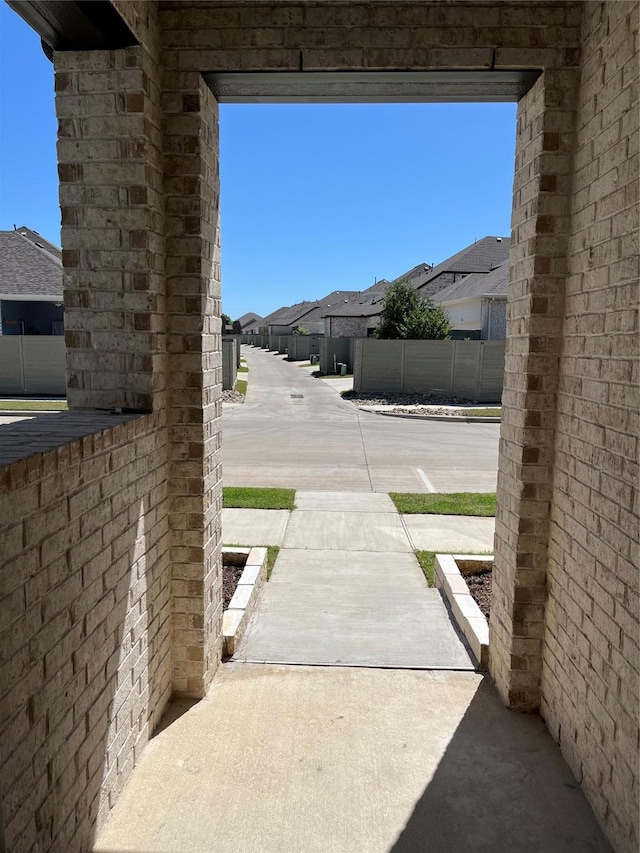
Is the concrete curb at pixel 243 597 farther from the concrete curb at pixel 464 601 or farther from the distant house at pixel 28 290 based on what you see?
the distant house at pixel 28 290

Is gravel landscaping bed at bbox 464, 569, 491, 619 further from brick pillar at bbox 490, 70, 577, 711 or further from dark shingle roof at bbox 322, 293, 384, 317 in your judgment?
dark shingle roof at bbox 322, 293, 384, 317

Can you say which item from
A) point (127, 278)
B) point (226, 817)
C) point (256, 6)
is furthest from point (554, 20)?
point (226, 817)

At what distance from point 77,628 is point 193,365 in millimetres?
1851

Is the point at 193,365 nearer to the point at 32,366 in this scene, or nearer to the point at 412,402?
the point at 412,402

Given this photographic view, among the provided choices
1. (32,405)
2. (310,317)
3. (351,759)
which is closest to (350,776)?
(351,759)

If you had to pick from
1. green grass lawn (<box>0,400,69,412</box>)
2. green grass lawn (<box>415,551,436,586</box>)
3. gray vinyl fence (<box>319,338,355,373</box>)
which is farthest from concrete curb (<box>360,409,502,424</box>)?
gray vinyl fence (<box>319,338,355,373</box>)

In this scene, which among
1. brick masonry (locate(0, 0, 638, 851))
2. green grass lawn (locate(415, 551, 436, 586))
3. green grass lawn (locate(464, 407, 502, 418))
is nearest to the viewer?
brick masonry (locate(0, 0, 638, 851))

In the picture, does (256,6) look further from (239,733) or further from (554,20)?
(239,733)

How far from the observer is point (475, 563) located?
6500 millimetres

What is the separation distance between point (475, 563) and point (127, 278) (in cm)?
469

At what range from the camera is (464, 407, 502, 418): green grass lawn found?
18527mm

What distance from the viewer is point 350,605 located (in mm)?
5676

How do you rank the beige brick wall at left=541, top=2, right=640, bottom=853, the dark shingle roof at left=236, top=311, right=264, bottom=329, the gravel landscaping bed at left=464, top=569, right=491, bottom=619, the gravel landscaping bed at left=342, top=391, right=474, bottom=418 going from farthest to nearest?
the dark shingle roof at left=236, top=311, right=264, bottom=329
the gravel landscaping bed at left=342, top=391, right=474, bottom=418
the gravel landscaping bed at left=464, top=569, right=491, bottom=619
the beige brick wall at left=541, top=2, right=640, bottom=853

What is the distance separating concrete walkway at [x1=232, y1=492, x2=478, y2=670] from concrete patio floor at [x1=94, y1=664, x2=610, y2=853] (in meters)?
0.33
